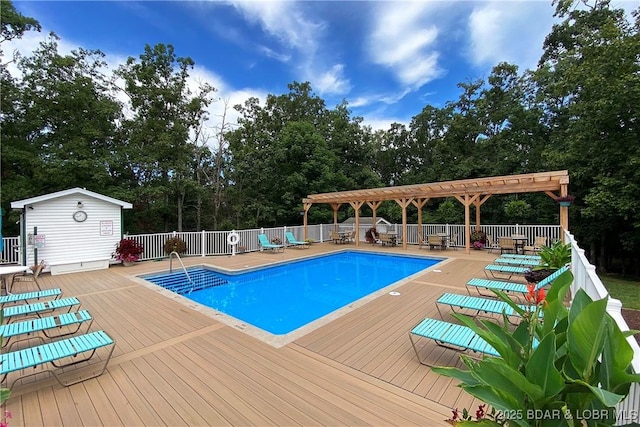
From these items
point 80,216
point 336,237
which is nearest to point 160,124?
point 80,216

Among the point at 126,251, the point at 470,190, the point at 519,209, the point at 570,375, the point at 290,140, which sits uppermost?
the point at 290,140

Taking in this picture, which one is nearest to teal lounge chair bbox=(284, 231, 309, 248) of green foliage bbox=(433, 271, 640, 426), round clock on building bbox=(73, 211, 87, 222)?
round clock on building bbox=(73, 211, 87, 222)

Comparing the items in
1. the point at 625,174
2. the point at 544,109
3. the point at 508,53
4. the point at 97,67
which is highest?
the point at 508,53

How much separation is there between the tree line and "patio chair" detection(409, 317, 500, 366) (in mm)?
11337

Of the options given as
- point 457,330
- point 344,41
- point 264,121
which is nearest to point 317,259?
point 457,330

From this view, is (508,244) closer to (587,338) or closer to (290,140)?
(587,338)

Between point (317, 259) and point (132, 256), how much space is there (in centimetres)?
637

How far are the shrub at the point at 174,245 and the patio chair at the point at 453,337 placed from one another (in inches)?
372

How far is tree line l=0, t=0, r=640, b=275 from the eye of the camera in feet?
37.3

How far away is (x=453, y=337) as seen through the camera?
3182mm

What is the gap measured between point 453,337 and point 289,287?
17.0ft

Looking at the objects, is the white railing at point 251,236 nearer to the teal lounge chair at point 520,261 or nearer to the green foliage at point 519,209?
the green foliage at point 519,209

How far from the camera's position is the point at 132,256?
9.23 metres

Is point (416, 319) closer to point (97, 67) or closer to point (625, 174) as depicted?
point (625, 174)
